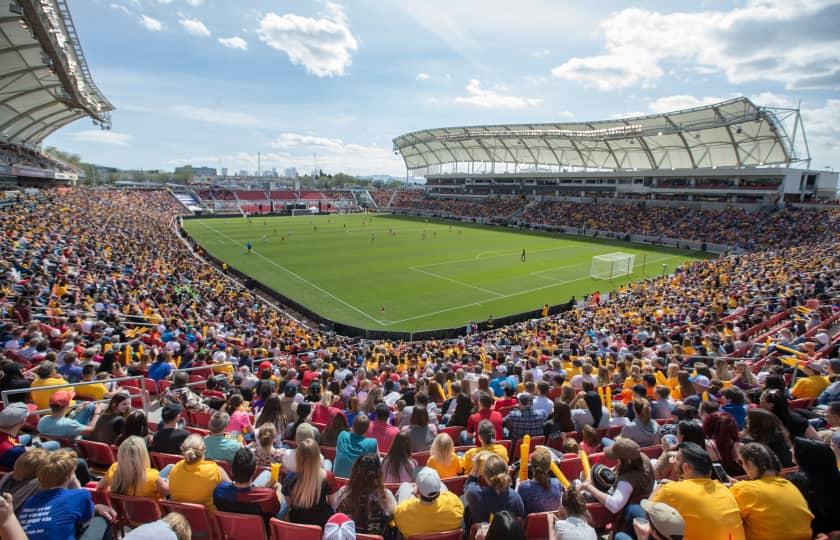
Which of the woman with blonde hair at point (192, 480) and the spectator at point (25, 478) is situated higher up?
the spectator at point (25, 478)

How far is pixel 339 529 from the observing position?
324 centimetres

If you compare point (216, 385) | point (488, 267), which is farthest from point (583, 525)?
point (488, 267)

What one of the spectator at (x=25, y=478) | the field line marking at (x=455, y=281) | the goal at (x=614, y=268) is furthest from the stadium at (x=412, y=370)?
the field line marking at (x=455, y=281)

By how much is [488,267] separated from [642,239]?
26.6 m

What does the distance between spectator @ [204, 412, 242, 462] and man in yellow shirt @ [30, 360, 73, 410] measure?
3741 millimetres

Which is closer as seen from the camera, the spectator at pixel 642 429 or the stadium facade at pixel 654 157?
the spectator at pixel 642 429

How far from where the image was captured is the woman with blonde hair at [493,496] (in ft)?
12.2

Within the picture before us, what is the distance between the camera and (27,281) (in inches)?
605

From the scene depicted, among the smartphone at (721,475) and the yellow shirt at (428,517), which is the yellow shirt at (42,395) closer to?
the yellow shirt at (428,517)

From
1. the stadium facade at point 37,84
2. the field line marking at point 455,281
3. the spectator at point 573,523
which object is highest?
the stadium facade at point 37,84

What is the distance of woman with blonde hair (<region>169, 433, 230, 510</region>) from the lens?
4.04 m

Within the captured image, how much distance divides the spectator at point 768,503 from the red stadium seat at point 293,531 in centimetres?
363

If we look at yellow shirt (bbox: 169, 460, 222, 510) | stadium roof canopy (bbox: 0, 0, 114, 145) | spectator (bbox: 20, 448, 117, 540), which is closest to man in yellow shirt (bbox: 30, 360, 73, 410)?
yellow shirt (bbox: 169, 460, 222, 510)

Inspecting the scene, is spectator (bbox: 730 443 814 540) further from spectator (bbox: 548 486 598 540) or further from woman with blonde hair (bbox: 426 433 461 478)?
woman with blonde hair (bbox: 426 433 461 478)
